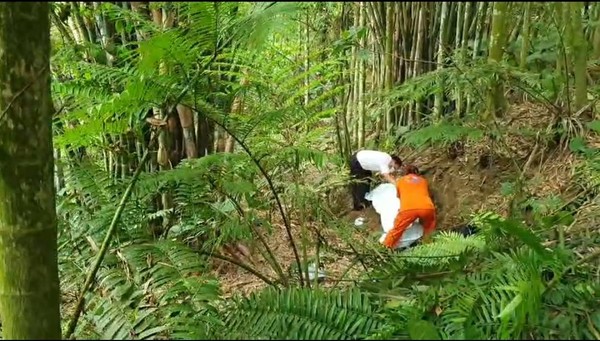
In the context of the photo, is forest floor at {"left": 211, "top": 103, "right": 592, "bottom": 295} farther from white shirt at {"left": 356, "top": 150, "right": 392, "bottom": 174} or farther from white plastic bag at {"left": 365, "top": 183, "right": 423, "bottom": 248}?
white shirt at {"left": 356, "top": 150, "right": 392, "bottom": 174}

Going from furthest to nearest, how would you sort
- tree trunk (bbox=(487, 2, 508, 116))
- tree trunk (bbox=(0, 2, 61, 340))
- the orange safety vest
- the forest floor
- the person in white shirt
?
the person in white shirt, the orange safety vest, the forest floor, tree trunk (bbox=(487, 2, 508, 116)), tree trunk (bbox=(0, 2, 61, 340))

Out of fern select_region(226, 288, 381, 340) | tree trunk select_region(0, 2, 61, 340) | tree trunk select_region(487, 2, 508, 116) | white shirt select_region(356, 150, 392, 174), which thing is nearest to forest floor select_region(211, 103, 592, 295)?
tree trunk select_region(487, 2, 508, 116)

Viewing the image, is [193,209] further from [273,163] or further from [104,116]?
[104,116]

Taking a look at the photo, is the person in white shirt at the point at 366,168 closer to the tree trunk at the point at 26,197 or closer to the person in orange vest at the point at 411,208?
the person in orange vest at the point at 411,208

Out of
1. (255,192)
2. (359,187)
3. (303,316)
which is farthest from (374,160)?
(303,316)

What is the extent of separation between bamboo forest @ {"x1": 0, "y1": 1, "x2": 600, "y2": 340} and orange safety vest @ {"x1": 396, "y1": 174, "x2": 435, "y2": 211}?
0.01 meters

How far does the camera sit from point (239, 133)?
1913 millimetres

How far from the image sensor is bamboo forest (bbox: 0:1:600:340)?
120 centimetres

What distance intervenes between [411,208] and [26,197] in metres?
2.43

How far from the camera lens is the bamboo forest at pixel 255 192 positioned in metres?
1.20

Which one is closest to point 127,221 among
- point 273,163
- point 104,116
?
point 104,116

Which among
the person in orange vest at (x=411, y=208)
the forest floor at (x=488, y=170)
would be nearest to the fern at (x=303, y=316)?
the forest floor at (x=488, y=170)

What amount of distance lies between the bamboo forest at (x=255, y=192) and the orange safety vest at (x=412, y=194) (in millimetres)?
12

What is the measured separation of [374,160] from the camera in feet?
13.0
